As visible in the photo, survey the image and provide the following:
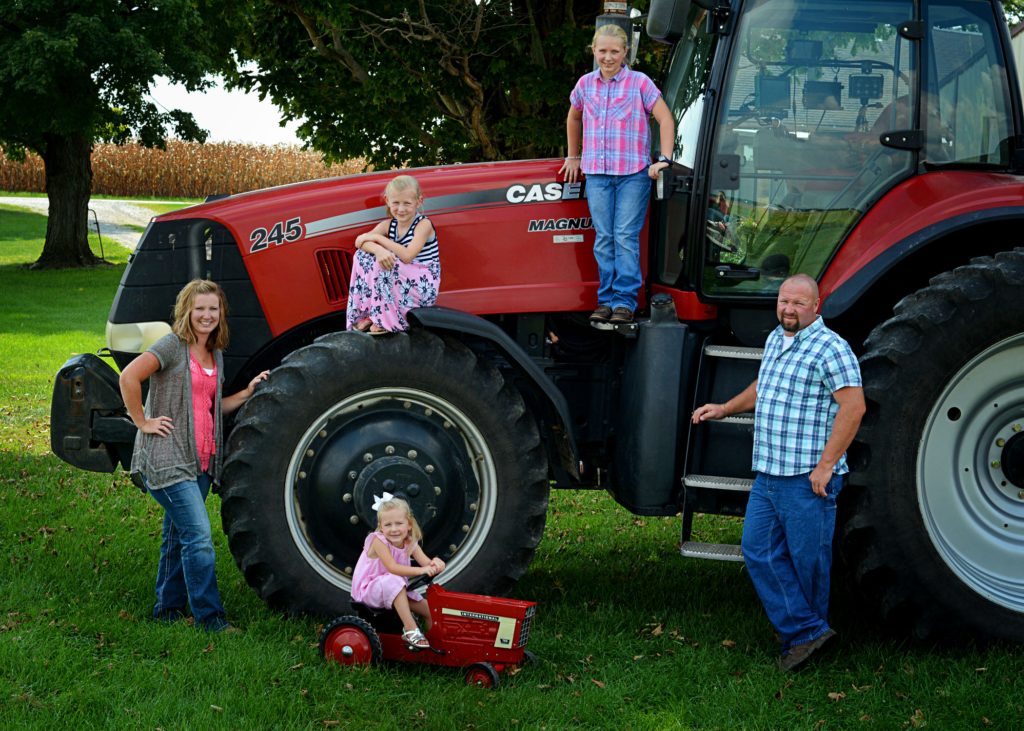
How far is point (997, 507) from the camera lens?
17.3 feet

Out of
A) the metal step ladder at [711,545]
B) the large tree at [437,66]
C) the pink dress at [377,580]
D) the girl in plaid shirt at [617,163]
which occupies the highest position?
the large tree at [437,66]

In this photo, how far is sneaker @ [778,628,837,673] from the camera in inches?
197

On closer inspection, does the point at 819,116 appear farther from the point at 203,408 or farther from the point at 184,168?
the point at 184,168

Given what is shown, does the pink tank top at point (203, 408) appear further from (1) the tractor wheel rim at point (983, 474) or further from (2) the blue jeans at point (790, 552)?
(1) the tractor wheel rim at point (983, 474)

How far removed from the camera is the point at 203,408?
17.6 ft

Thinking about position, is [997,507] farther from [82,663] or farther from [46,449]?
[46,449]

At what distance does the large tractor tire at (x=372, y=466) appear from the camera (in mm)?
5199

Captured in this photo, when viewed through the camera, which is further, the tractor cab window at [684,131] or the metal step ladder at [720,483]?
the tractor cab window at [684,131]

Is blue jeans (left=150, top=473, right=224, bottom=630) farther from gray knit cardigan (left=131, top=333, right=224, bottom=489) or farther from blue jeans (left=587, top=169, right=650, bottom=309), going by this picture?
blue jeans (left=587, top=169, right=650, bottom=309)

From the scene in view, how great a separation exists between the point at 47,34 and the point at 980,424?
2121cm

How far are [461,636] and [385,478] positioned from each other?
0.78 m

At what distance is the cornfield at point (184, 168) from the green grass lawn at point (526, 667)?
37.9 m

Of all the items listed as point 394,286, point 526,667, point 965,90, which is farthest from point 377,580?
point 965,90

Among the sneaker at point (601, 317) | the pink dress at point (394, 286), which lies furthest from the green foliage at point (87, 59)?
the sneaker at point (601, 317)
